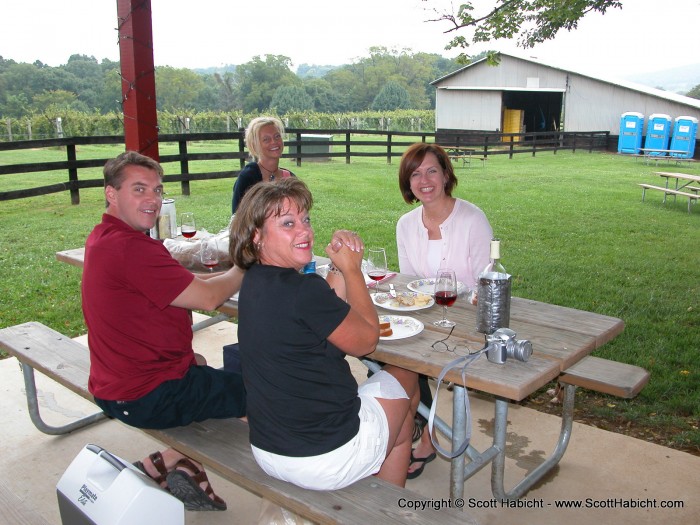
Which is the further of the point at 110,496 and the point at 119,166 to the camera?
the point at 119,166

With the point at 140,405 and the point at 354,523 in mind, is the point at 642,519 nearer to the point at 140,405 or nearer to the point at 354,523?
the point at 354,523

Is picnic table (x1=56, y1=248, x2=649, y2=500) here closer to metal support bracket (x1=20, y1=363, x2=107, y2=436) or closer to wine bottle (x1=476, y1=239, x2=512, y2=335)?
wine bottle (x1=476, y1=239, x2=512, y2=335)

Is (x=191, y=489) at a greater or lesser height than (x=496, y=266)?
lesser

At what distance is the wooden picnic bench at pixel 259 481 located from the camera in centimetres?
187

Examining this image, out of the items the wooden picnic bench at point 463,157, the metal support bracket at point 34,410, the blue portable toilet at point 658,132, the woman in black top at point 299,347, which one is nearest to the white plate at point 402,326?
the woman in black top at point 299,347

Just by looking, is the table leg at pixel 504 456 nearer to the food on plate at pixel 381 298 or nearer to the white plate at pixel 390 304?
the white plate at pixel 390 304

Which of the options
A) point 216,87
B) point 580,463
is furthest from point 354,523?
point 216,87

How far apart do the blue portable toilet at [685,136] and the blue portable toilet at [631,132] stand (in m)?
1.30

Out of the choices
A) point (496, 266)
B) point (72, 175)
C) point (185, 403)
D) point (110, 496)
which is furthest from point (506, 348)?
point (72, 175)

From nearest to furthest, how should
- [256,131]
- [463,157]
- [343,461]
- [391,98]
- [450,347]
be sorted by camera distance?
[343,461]
[450,347]
[256,131]
[463,157]
[391,98]

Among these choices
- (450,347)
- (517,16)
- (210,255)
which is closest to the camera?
(450,347)

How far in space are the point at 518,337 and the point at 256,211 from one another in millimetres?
1124

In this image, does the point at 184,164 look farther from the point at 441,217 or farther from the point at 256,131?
the point at 441,217

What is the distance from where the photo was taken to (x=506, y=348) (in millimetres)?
2156
